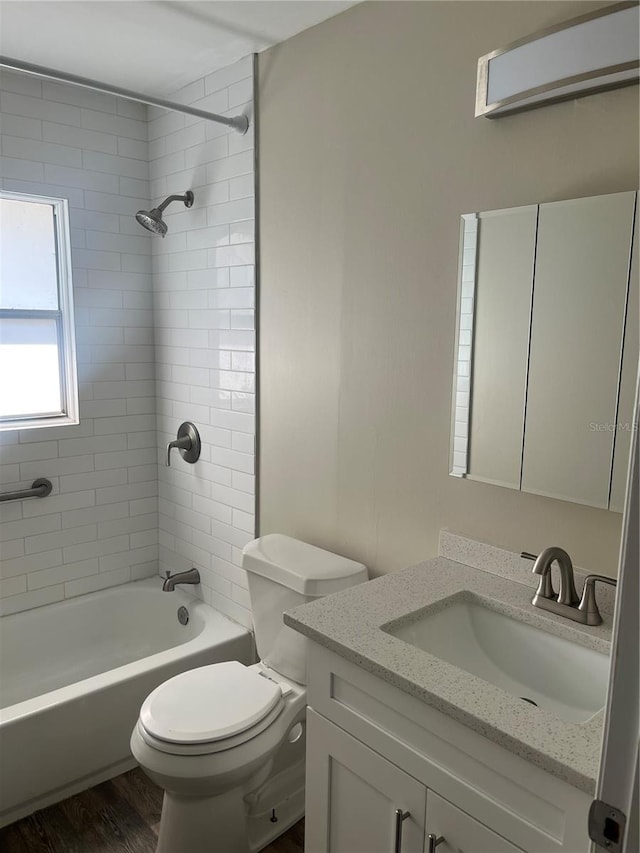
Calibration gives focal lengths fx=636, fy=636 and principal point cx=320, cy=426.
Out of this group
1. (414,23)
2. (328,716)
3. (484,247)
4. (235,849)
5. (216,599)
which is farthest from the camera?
(216,599)

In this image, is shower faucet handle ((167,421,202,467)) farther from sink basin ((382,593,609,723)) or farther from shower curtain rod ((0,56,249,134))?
sink basin ((382,593,609,723))

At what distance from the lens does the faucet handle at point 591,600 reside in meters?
1.44

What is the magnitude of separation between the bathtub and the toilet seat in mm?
481

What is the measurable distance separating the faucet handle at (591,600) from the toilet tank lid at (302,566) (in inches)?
29.8

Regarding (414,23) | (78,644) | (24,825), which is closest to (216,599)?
(78,644)

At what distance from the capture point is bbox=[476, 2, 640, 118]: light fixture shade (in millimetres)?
1332

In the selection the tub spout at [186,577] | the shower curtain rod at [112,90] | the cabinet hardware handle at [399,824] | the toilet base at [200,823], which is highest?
the shower curtain rod at [112,90]

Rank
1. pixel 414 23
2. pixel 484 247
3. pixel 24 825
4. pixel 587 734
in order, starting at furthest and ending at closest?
pixel 24 825 → pixel 414 23 → pixel 484 247 → pixel 587 734

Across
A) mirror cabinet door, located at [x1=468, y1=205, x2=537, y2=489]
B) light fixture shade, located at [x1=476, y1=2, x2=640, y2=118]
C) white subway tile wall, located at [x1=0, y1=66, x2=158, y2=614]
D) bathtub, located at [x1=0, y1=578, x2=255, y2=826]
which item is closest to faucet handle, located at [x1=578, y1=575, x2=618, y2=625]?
mirror cabinet door, located at [x1=468, y1=205, x2=537, y2=489]

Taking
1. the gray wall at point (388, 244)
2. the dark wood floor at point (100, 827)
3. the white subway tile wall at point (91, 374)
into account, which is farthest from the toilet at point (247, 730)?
the white subway tile wall at point (91, 374)

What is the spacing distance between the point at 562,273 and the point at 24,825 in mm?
2383

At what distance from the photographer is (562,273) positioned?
151cm

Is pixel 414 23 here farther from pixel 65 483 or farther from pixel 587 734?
pixel 65 483

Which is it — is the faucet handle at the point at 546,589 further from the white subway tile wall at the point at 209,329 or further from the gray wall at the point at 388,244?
the white subway tile wall at the point at 209,329
